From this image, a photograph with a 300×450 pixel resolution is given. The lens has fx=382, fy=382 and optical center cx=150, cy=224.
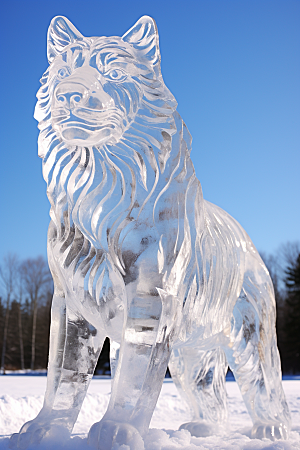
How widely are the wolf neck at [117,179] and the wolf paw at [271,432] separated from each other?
1.60 meters

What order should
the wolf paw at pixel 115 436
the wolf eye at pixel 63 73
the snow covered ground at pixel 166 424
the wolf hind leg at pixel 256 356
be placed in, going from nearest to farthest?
1. the wolf paw at pixel 115 436
2. the snow covered ground at pixel 166 424
3. the wolf eye at pixel 63 73
4. the wolf hind leg at pixel 256 356

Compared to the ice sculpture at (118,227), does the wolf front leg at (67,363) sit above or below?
below

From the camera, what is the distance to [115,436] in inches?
56.4

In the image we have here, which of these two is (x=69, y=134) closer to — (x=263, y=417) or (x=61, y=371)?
(x=61, y=371)

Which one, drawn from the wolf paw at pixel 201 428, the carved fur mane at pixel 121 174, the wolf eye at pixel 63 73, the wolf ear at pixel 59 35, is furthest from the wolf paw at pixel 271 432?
the wolf ear at pixel 59 35

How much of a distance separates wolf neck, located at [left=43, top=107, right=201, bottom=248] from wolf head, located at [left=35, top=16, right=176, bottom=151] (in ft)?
0.25

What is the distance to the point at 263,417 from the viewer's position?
7.98ft

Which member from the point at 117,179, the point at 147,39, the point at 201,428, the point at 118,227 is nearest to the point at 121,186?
the point at 117,179

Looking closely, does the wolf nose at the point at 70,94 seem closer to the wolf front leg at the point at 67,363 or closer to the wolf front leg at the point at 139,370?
the wolf front leg at the point at 139,370

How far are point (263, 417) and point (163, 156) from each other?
5.93ft

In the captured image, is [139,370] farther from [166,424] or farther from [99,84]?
[166,424]

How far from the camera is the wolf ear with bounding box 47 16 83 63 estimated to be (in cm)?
197

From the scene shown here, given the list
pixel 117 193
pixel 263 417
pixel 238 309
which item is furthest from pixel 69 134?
pixel 263 417

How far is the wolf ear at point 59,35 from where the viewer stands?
1.97 m
